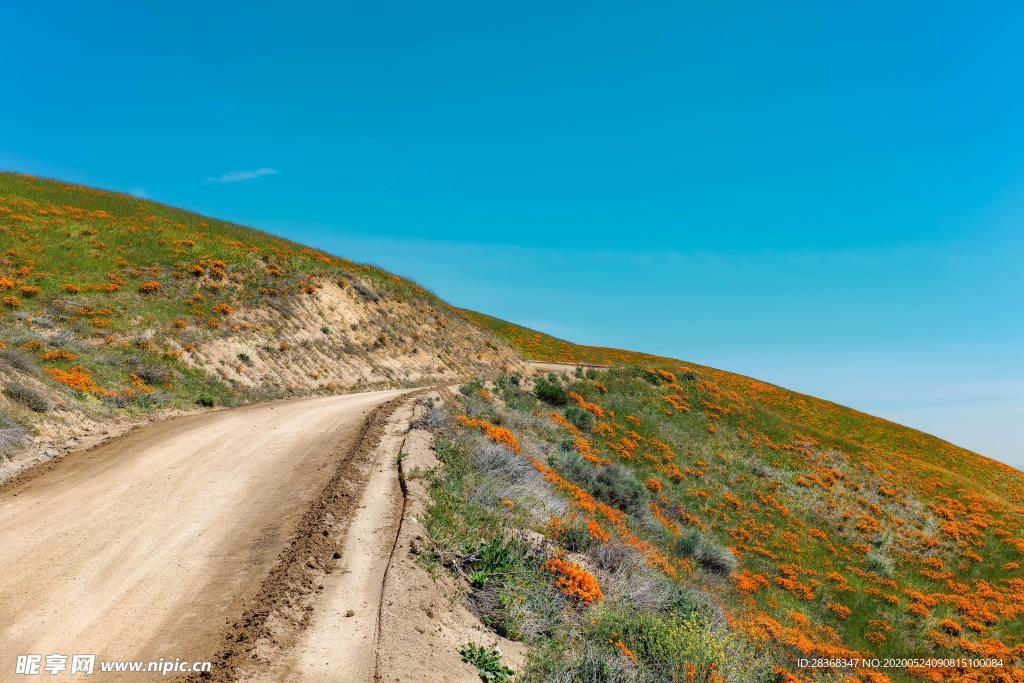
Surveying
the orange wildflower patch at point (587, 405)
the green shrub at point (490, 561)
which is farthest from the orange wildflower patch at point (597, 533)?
the orange wildflower patch at point (587, 405)

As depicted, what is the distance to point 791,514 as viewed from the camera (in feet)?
86.9

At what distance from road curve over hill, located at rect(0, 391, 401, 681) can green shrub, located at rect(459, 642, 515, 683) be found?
2998 mm

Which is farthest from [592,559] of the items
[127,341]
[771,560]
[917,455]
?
[917,455]

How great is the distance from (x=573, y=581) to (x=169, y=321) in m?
25.2

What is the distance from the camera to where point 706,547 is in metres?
19.0

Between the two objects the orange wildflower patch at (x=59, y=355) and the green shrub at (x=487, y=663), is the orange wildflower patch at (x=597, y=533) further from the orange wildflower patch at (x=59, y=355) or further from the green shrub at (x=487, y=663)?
the orange wildflower patch at (x=59, y=355)

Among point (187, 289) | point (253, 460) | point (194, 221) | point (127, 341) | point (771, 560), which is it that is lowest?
point (771, 560)

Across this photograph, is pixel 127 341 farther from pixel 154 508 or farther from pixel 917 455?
pixel 917 455

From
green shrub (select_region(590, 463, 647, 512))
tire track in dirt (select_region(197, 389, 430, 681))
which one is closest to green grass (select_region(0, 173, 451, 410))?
tire track in dirt (select_region(197, 389, 430, 681))

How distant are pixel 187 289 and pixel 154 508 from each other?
78.9 feet

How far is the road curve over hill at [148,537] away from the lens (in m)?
6.04

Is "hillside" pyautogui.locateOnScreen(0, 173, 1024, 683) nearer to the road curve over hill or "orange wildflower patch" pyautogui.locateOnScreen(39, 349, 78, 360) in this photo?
"orange wildflower patch" pyautogui.locateOnScreen(39, 349, 78, 360)

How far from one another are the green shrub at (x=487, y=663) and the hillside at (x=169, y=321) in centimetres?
1188

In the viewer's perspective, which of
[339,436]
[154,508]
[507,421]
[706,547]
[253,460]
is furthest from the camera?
[507,421]
